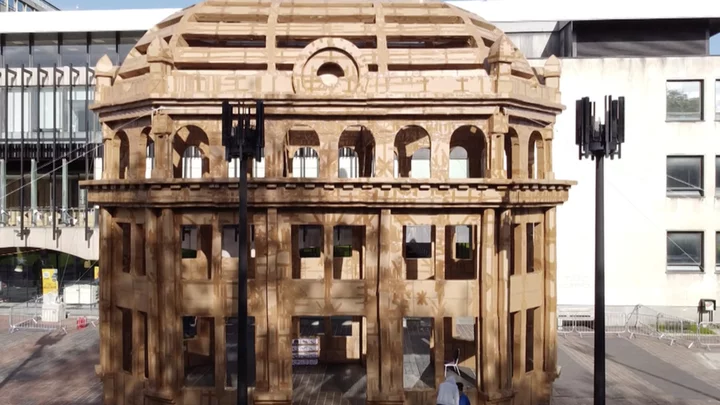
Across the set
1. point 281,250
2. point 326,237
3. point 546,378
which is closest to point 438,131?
point 326,237

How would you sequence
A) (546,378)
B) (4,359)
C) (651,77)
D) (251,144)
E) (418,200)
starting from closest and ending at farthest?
(251,144)
(418,200)
(546,378)
(4,359)
(651,77)

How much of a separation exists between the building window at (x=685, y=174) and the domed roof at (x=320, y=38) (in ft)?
60.0

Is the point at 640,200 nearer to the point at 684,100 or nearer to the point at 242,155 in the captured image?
the point at 684,100

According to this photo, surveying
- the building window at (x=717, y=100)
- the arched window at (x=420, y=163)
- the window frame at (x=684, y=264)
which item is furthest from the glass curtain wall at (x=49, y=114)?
the building window at (x=717, y=100)

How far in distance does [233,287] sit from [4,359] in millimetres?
15864

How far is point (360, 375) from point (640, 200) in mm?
20793

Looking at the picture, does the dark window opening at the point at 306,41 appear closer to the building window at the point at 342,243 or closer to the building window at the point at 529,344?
the building window at the point at 529,344

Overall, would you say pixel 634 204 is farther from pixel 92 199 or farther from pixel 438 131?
pixel 92 199

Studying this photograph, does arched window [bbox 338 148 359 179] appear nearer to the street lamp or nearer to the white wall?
the white wall

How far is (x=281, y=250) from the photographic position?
1947 centimetres

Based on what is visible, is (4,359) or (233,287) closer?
(233,287)

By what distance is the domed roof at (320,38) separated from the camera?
65.4ft

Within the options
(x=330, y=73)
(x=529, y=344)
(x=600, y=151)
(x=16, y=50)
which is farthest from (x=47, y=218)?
(x=600, y=151)

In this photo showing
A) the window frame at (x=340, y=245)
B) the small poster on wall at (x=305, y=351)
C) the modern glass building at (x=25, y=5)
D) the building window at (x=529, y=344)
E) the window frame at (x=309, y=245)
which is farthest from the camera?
the modern glass building at (x=25, y=5)
